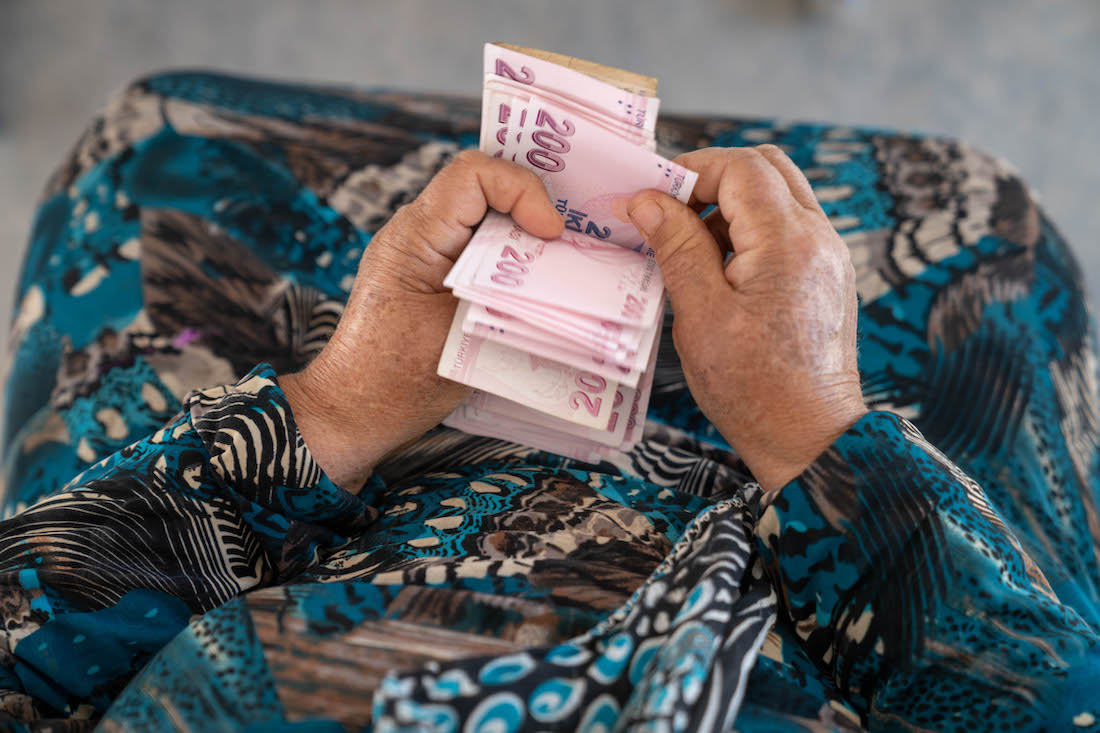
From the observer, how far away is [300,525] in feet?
2.75

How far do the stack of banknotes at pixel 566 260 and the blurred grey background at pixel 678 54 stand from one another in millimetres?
1593

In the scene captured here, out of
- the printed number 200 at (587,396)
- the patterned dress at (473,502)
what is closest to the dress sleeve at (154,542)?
the patterned dress at (473,502)

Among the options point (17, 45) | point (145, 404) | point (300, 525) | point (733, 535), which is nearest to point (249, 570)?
point (300, 525)

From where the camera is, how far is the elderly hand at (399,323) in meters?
0.85

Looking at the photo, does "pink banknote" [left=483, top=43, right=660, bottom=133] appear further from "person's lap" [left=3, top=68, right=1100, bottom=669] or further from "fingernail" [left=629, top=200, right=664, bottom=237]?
"person's lap" [left=3, top=68, right=1100, bottom=669]

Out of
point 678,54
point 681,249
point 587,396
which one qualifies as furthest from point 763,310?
point 678,54

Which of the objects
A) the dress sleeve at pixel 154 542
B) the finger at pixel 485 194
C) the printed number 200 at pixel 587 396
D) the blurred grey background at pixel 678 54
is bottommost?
the dress sleeve at pixel 154 542

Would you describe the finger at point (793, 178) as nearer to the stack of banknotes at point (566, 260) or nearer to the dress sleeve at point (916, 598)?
the stack of banknotes at point (566, 260)

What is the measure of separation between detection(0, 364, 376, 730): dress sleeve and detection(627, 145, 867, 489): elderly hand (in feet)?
1.33

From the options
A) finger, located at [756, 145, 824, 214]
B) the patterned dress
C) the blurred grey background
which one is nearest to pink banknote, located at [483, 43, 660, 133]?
finger, located at [756, 145, 824, 214]

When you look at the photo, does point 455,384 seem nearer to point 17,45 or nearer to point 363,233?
point 363,233

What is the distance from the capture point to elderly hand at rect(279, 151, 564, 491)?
2.78ft

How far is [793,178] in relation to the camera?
0.83 m

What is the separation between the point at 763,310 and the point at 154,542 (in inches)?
24.8
